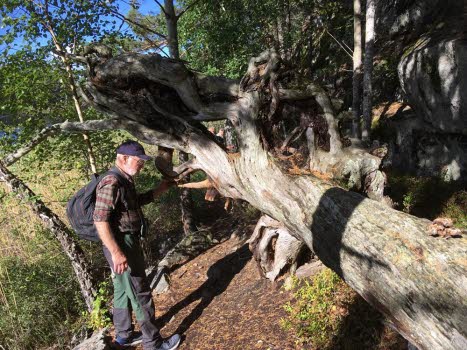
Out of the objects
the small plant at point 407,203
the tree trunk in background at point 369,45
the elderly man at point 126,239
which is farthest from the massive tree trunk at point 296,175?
the tree trunk in background at point 369,45

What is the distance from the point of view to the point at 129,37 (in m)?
7.24

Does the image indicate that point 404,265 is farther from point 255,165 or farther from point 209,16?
point 209,16

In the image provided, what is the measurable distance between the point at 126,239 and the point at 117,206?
43 centimetres

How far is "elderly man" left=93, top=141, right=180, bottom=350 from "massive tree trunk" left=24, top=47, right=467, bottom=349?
1.12 metres

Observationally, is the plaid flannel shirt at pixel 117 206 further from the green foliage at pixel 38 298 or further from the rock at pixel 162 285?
the green foliage at pixel 38 298

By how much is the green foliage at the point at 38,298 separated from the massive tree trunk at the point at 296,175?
2.80m

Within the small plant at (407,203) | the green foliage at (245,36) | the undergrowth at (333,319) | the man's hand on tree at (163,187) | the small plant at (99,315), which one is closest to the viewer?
the undergrowth at (333,319)

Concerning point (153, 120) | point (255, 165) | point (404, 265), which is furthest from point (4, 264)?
point (404, 265)

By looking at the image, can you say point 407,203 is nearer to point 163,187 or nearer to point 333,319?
point 333,319

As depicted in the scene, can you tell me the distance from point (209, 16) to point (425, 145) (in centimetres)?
669

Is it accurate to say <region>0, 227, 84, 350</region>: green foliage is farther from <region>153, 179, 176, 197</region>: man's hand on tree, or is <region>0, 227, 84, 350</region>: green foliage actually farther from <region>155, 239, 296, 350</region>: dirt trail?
<region>153, 179, 176, 197</region>: man's hand on tree

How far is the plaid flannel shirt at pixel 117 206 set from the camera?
12.5ft

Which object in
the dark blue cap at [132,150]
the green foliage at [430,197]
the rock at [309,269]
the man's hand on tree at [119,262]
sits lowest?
the rock at [309,269]

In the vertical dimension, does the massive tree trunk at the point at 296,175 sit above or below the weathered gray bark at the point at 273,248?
above
